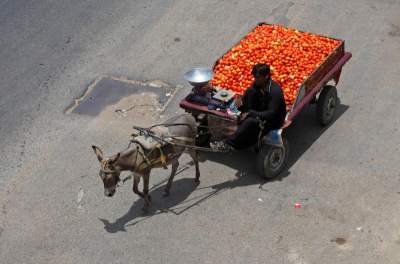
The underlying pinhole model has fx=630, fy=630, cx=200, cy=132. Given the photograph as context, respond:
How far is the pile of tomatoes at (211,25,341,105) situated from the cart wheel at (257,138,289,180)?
2.66 ft

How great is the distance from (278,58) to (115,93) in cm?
358

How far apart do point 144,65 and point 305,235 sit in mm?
5812

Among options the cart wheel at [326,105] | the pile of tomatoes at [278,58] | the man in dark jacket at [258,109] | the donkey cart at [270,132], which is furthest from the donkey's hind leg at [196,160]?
the cart wheel at [326,105]

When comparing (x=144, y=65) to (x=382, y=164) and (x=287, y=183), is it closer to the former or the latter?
(x=287, y=183)

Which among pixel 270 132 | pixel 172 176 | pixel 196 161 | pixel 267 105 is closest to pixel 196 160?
pixel 196 161

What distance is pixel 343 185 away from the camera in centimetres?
1038

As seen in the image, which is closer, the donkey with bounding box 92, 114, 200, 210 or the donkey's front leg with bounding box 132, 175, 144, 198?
the donkey with bounding box 92, 114, 200, 210

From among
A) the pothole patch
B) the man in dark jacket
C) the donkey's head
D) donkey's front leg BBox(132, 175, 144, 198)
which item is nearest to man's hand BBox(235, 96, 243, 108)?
the man in dark jacket

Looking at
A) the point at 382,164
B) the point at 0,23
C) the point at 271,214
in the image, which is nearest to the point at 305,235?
the point at 271,214

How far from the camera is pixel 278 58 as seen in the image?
444 inches

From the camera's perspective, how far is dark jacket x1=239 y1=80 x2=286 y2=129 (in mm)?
9805

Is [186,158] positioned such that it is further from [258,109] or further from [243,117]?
[258,109]

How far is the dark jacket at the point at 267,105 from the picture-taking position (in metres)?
9.80

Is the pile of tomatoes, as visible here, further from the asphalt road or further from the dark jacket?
the asphalt road
